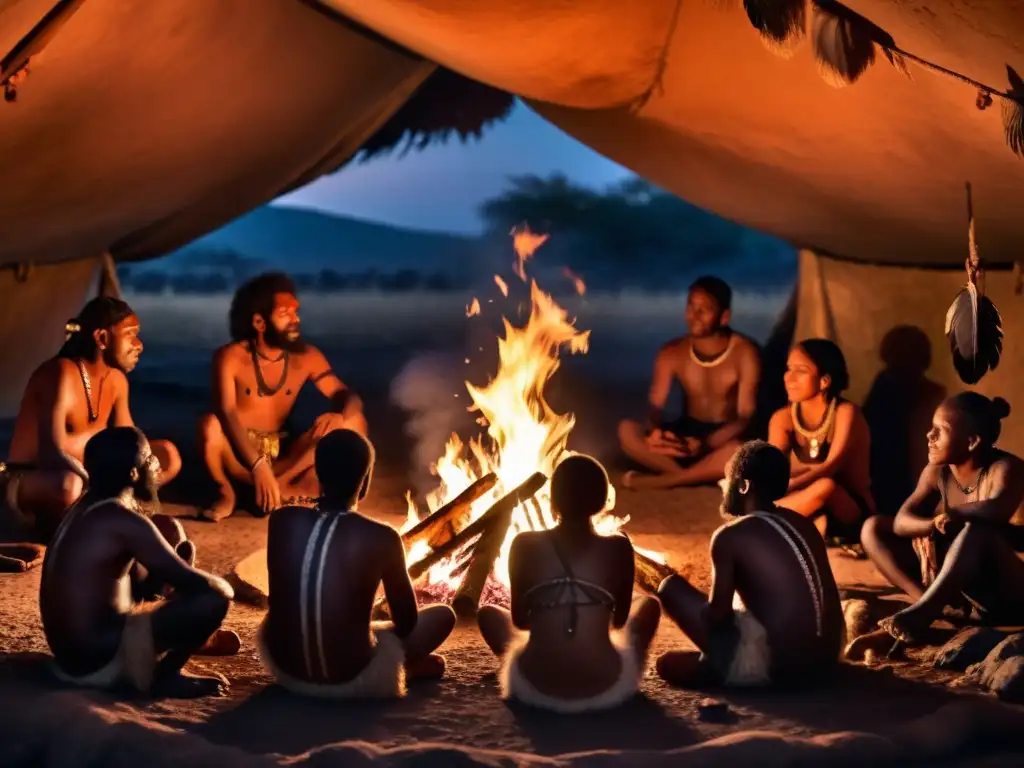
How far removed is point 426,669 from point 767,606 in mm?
1040

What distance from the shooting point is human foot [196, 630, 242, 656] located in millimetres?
4090

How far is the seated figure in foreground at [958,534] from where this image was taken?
13.2ft

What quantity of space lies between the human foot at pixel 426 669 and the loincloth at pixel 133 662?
0.75 meters

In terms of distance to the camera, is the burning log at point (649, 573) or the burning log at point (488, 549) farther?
the burning log at point (649, 573)

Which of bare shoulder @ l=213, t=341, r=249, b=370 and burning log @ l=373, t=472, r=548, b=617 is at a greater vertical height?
bare shoulder @ l=213, t=341, r=249, b=370

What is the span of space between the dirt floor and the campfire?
2.15 ft

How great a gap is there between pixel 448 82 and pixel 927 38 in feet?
24.2

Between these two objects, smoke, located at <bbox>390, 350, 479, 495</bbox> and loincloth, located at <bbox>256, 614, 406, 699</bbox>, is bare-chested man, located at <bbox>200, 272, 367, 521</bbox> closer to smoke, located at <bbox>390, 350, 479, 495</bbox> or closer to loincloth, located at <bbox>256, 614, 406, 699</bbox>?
smoke, located at <bbox>390, 350, 479, 495</bbox>

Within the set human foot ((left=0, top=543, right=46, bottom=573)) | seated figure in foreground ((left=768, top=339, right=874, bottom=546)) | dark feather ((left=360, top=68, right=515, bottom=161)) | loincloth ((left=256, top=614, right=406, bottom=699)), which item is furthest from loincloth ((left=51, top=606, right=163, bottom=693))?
dark feather ((left=360, top=68, right=515, bottom=161))

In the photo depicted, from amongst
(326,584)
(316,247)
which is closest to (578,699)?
(326,584)

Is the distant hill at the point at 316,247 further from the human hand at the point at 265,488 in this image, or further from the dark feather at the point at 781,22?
the dark feather at the point at 781,22

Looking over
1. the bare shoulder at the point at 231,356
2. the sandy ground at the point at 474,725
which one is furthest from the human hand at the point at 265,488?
the sandy ground at the point at 474,725

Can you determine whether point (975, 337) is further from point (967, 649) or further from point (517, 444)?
point (517, 444)

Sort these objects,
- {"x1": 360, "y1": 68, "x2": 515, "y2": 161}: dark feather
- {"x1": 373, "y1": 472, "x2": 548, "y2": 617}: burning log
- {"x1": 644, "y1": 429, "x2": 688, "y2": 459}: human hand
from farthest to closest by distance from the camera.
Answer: {"x1": 360, "y1": 68, "x2": 515, "y2": 161}: dark feather → {"x1": 644, "y1": 429, "x2": 688, "y2": 459}: human hand → {"x1": 373, "y1": 472, "x2": 548, "y2": 617}: burning log
